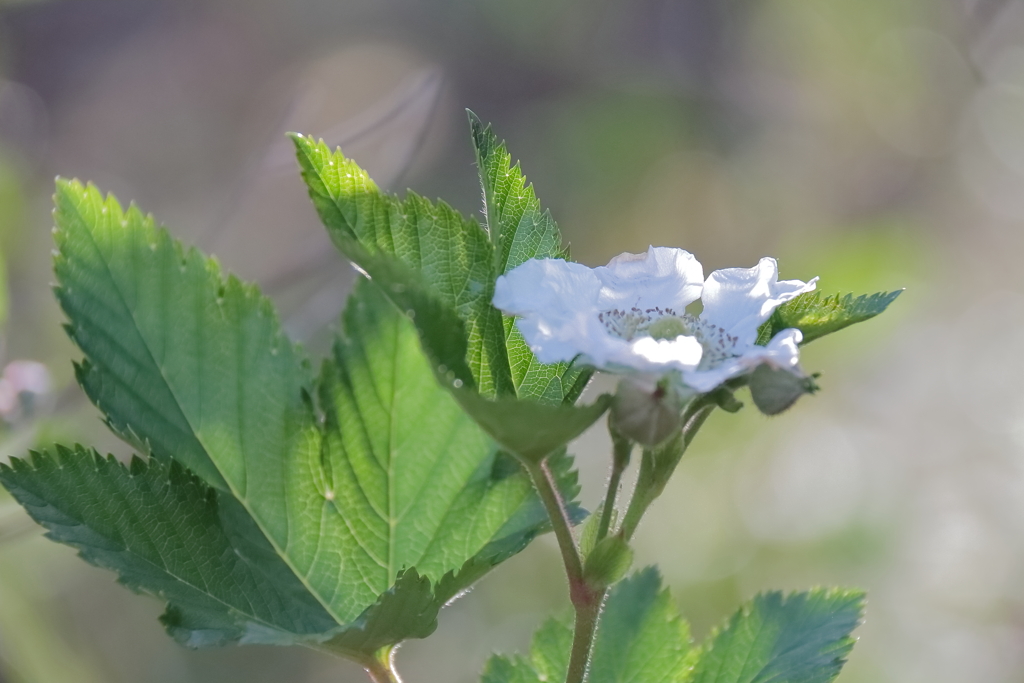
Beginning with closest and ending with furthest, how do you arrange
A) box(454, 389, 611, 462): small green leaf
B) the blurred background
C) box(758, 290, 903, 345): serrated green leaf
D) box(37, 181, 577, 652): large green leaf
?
box(454, 389, 611, 462): small green leaf < box(758, 290, 903, 345): serrated green leaf < box(37, 181, 577, 652): large green leaf < the blurred background

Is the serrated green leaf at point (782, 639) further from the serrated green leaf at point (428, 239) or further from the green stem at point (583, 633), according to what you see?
the serrated green leaf at point (428, 239)

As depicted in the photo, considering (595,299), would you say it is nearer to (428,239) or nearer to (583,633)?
(428,239)

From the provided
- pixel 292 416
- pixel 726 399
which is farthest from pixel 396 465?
pixel 726 399

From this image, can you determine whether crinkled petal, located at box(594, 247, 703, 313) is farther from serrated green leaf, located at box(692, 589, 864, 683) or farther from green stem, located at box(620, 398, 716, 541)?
serrated green leaf, located at box(692, 589, 864, 683)

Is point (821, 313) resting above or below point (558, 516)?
above

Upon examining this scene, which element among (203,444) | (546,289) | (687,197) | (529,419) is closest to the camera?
(529,419)

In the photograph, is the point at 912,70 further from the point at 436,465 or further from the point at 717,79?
the point at 436,465

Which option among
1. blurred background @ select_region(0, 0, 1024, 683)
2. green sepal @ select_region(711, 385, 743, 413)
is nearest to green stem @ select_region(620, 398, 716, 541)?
green sepal @ select_region(711, 385, 743, 413)
